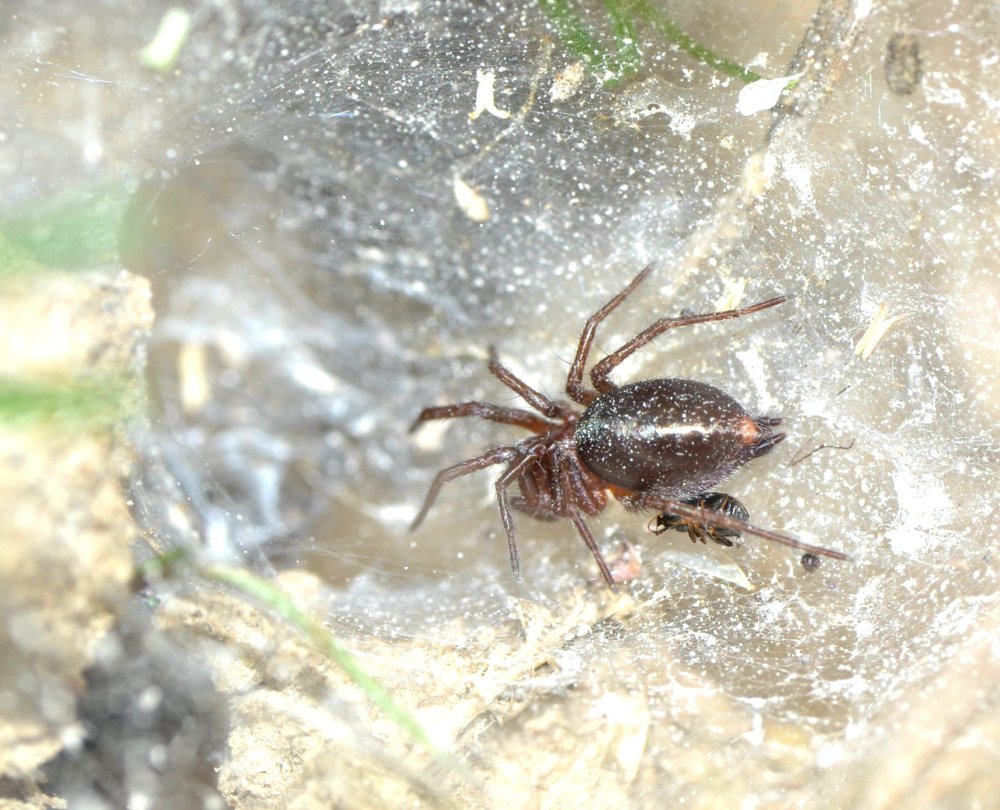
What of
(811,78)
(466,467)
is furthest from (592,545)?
(811,78)

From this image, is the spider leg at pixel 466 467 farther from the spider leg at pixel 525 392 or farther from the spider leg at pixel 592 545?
the spider leg at pixel 592 545

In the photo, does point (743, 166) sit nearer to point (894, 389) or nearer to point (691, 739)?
point (894, 389)

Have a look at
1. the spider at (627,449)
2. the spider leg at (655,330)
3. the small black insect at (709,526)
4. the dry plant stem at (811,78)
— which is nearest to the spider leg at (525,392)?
the spider at (627,449)

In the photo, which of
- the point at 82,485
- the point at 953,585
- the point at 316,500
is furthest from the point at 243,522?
the point at 953,585

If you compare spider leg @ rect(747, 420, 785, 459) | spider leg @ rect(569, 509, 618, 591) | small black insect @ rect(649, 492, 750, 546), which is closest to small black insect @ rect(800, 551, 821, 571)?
small black insect @ rect(649, 492, 750, 546)

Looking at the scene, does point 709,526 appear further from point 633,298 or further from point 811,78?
point 811,78

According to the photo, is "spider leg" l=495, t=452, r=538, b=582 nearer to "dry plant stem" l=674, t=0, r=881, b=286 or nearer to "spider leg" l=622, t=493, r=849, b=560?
"spider leg" l=622, t=493, r=849, b=560
